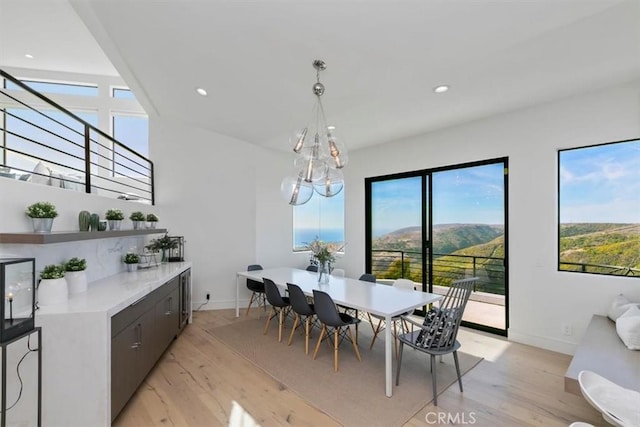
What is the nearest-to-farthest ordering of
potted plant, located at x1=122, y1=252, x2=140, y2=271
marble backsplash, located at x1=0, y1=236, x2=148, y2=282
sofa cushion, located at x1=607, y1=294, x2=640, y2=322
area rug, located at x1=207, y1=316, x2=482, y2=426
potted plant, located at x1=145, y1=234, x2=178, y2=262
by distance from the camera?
marble backsplash, located at x1=0, y1=236, x2=148, y2=282
area rug, located at x1=207, y1=316, x2=482, y2=426
sofa cushion, located at x1=607, y1=294, x2=640, y2=322
potted plant, located at x1=122, y1=252, x2=140, y2=271
potted plant, located at x1=145, y1=234, x2=178, y2=262

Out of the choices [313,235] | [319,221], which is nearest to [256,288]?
[313,235]

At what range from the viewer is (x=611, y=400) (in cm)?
162

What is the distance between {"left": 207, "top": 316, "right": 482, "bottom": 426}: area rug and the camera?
7.78 feet

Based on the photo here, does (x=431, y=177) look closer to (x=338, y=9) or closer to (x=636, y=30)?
(x=636, y=30)

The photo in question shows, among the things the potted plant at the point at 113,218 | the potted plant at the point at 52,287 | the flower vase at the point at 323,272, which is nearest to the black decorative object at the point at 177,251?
the potted plant at the point at 113,218

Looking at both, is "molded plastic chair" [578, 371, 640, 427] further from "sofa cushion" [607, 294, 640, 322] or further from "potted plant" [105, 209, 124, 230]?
"potted plant" [105, 209, 124, 230]

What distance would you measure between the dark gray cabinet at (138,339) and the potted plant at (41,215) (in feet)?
2.75

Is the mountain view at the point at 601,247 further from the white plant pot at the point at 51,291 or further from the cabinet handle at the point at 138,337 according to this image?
the white plant pot at the point at 51,291

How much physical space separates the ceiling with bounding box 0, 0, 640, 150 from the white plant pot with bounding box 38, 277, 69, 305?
238cm

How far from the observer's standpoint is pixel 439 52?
101 inches

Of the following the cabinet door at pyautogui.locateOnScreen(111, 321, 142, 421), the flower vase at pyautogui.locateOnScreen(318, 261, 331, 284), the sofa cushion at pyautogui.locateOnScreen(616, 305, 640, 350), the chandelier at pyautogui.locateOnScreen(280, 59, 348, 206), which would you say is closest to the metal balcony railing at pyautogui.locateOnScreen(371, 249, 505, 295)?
the sofa cushion at pyautogui.locateOnScreen(616, 305, 640, 350)

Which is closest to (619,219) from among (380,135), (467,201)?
(467,201)

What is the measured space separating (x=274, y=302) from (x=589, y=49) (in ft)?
13.7

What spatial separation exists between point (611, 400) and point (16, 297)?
3528 millimetres
